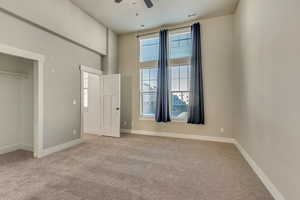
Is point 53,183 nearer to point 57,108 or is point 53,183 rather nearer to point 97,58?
point 57,108

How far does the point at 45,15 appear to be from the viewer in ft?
10.8

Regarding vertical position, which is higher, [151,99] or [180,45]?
[180,45]

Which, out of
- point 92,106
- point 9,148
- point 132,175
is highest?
point 92,106

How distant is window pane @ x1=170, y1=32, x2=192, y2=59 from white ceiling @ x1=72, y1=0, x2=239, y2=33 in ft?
1.54

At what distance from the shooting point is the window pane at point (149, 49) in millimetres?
5398

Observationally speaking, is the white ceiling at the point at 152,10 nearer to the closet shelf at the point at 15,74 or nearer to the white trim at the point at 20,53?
the white trim at the point at 20,53

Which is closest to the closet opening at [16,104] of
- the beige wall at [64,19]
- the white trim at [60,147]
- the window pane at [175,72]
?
the white trim at [60,147]

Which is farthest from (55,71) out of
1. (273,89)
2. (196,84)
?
(273,89)

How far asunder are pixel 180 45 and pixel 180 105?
2057 mm

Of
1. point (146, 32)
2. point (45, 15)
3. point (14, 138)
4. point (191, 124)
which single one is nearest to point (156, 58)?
point (146, 32)

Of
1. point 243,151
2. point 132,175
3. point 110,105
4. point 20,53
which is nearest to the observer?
point 132,175

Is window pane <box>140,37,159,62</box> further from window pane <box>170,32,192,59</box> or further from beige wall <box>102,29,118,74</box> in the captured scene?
beige wall <box>102,29,118,74</box>

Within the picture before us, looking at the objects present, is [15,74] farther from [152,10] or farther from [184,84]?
[184,84]

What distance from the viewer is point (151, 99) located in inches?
216
